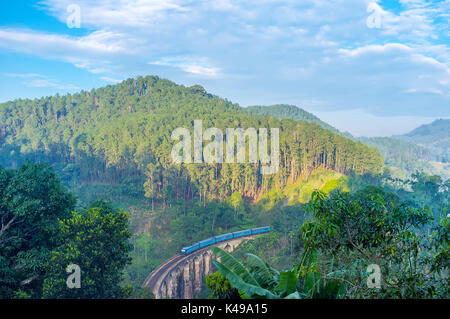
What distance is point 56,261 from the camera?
9625 millimetres

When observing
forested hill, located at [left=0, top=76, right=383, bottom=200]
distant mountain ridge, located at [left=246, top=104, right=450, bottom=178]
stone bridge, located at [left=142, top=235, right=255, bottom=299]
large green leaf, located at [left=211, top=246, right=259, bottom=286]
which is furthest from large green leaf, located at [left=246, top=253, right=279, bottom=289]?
distant mountain ridge, located at [left=246, top=104, right=450, bottom=178]

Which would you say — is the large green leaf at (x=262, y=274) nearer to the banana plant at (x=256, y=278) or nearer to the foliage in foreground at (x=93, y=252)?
the banana plant at (x=256, y=278)

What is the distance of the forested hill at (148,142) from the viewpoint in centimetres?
3559

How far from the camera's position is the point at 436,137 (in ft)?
346

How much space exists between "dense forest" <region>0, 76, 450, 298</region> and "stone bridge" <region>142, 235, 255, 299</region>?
1269mm

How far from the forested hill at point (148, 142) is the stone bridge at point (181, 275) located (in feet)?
41.8

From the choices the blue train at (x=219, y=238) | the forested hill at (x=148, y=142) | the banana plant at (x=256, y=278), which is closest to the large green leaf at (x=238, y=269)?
the banana plant at (x=256, y=278)

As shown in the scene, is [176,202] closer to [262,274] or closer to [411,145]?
[262,274]

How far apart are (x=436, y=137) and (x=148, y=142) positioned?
102m

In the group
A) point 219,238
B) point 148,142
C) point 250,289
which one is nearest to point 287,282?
point 250,289
